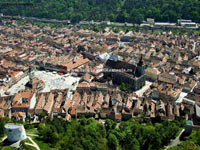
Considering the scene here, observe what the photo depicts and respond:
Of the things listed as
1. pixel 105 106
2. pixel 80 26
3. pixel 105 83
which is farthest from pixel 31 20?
pixel 105 106

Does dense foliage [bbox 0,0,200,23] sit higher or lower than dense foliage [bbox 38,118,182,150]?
higher

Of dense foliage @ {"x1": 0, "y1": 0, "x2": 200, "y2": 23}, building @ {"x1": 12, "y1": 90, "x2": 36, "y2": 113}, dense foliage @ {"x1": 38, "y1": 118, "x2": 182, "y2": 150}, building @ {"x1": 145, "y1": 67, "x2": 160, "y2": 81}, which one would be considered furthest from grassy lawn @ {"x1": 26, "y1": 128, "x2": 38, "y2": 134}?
dense foliage @ {"x1": 0, "y1": 0, "x2": 200, "y2": 23}

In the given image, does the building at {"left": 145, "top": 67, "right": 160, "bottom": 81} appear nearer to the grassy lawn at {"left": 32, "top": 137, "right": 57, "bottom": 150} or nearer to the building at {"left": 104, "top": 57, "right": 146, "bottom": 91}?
the building at {"left": 104, "top": 57, "right": 146, "bottom": 91}

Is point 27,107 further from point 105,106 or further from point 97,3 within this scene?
point 97,3

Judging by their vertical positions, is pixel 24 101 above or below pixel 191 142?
above

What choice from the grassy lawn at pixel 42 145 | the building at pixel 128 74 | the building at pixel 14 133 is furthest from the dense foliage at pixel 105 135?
the building at pixel 128 74

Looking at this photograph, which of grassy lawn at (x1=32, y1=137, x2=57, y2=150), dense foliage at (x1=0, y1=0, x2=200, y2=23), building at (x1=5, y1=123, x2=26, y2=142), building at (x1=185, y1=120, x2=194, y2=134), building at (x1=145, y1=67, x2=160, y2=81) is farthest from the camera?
dense foliage at (x1=0, y1=0, x2=200, y2=23)

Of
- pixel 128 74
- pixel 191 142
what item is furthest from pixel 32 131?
pixel 128 74

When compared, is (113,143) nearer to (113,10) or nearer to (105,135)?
(105,135)
